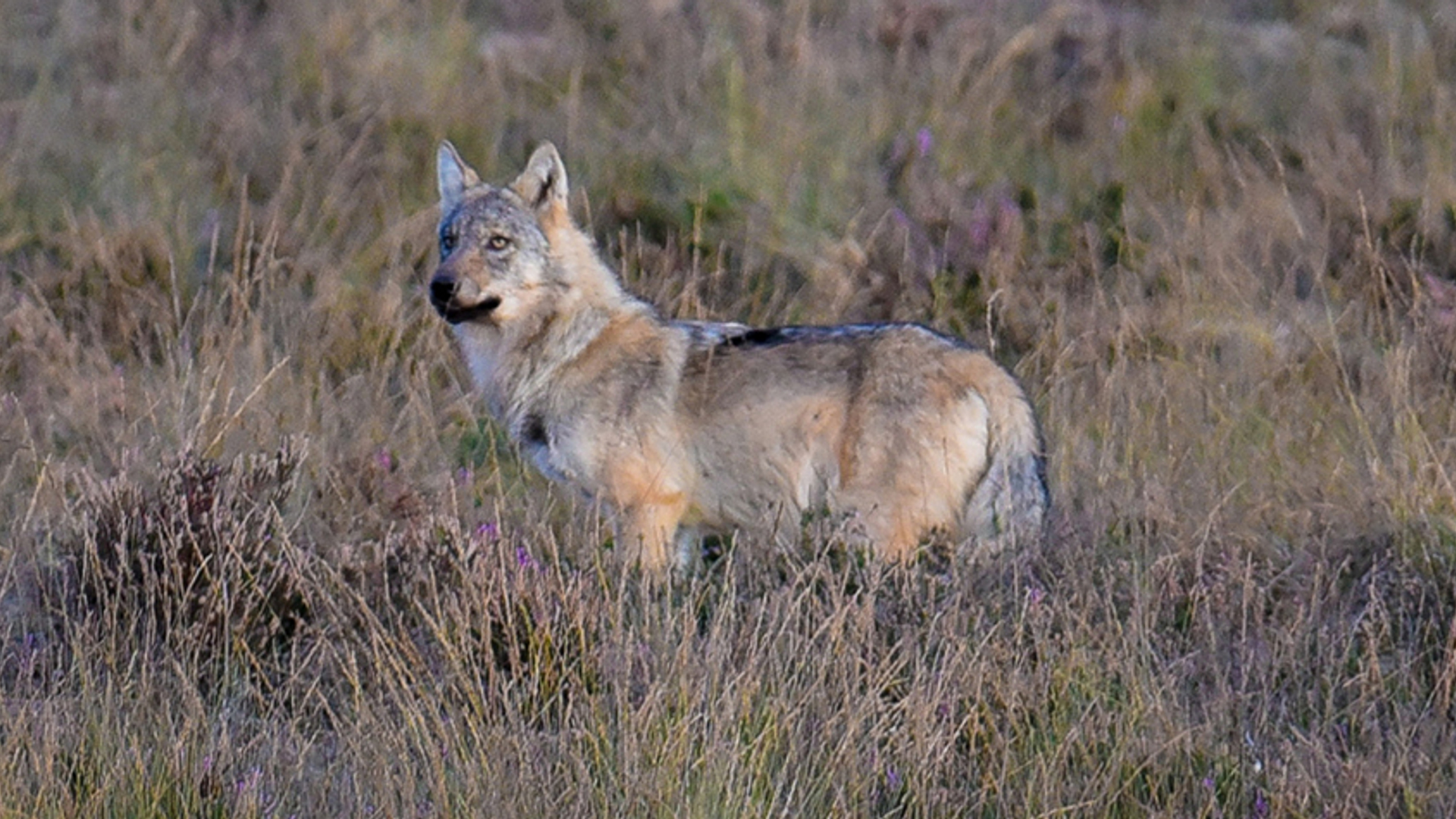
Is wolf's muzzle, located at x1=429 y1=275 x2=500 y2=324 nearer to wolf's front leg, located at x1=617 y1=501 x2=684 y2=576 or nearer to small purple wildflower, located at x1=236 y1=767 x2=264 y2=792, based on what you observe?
wolf's front leg, located at x1=617 y1=501 x2=684 y2=576

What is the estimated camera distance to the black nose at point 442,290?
6285 mm

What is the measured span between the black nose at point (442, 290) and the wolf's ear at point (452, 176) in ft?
2.00

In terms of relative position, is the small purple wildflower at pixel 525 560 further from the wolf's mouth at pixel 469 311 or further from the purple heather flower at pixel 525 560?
the wolf's mouth at pixel 469 311

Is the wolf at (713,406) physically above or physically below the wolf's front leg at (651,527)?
above

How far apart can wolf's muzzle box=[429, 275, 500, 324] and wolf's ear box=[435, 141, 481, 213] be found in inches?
23.6

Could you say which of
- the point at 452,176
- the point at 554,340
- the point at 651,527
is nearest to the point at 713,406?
the point at 651,527

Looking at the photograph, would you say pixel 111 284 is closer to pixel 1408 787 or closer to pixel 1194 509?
pixel 1194 509

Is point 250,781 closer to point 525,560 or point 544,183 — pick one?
point 525,560

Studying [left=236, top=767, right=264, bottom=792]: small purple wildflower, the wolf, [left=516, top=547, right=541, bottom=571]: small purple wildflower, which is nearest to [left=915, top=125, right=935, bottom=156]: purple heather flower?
the wolf

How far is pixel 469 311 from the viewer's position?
251 inches

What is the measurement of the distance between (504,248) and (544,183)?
310 mm

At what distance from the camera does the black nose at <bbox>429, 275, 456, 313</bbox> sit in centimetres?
629

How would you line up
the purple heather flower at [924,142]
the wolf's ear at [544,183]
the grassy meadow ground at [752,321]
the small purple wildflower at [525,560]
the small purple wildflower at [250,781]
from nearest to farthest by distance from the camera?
the small purple wildflower at [250,781] → the grassy meadow ground at [752,321] → the small purple wildflower at [525,560] → the wolf's ear at [544,183] → the purple heather flower at [924,142]

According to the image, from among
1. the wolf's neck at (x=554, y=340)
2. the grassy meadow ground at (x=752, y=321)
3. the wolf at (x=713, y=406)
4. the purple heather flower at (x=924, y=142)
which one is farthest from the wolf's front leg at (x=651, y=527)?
the purple heather flower at (x=924, y=142)
